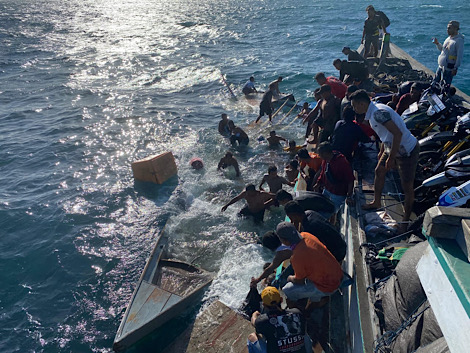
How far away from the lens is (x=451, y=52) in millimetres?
10906

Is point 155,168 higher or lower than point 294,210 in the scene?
lower

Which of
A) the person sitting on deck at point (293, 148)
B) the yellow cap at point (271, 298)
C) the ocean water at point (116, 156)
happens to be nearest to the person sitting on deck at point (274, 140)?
the ocean water at point (116, 156)

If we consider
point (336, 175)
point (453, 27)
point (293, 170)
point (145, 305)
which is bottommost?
point (145, 305)

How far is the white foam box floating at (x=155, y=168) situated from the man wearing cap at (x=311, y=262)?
8641 mm

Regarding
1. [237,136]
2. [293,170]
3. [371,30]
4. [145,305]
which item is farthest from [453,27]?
[145,305]

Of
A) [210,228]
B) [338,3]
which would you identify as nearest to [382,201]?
[210,228]

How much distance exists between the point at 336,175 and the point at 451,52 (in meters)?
7.54

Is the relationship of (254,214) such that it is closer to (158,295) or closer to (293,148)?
A: (158,295)

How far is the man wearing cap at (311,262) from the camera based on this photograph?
16.4 feet

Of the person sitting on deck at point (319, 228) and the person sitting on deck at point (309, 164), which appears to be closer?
the person sitting on deck at point (319, 228)

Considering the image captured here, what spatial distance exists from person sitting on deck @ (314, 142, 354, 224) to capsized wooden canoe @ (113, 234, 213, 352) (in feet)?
12.2

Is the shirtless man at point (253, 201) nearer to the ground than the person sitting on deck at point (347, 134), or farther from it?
nearer to the ground

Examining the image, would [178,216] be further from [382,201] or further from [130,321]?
[382,201]

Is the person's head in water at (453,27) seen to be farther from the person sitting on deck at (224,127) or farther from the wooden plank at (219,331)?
the wooden plank at (219,331)
